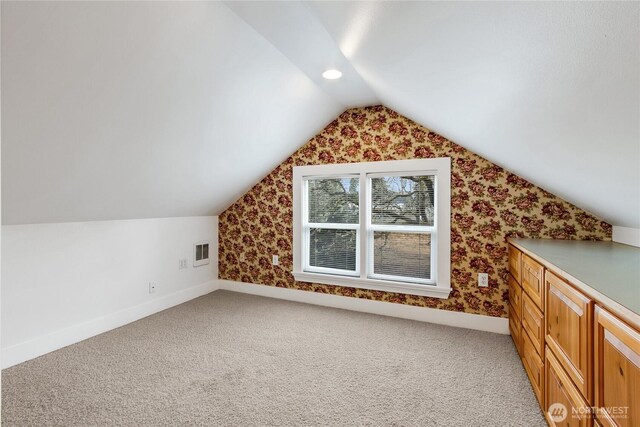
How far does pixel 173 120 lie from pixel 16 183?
1.06 metres

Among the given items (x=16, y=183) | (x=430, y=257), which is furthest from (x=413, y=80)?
(x=16, y=183)

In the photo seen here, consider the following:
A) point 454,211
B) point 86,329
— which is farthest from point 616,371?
point 86,329

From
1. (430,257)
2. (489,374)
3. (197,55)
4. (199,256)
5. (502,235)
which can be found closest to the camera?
(197,55)

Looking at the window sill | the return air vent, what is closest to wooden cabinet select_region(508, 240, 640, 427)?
the window sill

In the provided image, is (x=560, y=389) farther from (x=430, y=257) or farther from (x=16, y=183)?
(x=16, y=183)

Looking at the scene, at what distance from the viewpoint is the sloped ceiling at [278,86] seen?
1.15 metres

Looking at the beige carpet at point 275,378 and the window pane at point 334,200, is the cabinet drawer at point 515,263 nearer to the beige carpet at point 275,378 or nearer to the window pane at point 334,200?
the beige carpet at point 275,378

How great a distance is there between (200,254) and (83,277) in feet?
4.85

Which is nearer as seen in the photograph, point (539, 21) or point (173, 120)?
point (539, 21)

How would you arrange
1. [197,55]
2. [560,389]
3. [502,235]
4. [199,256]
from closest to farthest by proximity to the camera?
[560,389] < [197,55] < [502,235] < [199,256]

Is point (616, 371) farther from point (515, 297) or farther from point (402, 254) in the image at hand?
point (402, 254)

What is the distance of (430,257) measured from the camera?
350cm

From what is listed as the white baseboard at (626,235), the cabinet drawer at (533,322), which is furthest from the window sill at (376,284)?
the white baseboard at (626,235)

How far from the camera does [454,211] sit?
3.31m
